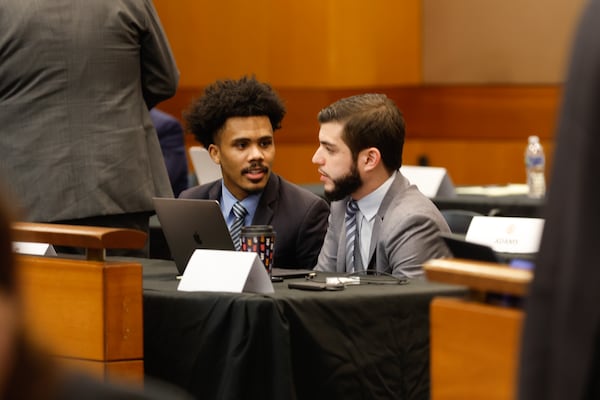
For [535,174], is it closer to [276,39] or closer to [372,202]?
[372,202]

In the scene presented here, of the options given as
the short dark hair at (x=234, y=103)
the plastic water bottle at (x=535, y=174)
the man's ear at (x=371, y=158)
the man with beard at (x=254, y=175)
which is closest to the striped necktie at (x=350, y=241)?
the man's ear at (x=371, y=158)

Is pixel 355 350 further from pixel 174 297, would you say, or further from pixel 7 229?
pixel 7 229

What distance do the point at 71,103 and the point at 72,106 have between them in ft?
0.03

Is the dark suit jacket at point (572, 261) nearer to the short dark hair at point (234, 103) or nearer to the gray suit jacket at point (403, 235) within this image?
the gray suit jacket at point (403, 235)

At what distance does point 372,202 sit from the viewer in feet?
12.8

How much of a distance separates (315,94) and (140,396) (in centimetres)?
785

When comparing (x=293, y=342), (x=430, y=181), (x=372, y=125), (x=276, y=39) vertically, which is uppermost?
(x=276, y=39)

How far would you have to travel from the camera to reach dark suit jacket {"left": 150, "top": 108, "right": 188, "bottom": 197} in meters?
6.65

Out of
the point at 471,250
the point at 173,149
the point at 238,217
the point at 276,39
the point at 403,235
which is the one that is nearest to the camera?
the point at 471,250

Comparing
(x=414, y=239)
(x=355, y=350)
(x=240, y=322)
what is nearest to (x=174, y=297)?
(x=240, y=322)

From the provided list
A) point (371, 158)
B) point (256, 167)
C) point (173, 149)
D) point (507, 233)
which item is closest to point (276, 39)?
point (173, 149)

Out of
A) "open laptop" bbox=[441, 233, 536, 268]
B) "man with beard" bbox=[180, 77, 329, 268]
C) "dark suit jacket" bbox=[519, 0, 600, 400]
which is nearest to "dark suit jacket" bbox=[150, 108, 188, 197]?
"man with beard" bbox=[180, 77, 329, 268]

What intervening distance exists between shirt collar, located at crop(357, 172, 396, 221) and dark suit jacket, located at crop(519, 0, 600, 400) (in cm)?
226

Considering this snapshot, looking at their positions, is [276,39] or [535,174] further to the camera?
[276,39]
